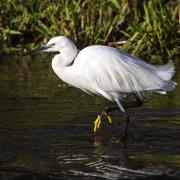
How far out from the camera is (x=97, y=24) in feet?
46.8

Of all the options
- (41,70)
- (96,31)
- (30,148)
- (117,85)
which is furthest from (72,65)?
(96,31)

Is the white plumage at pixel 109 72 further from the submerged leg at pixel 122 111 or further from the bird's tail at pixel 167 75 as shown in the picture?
the submerged leg at pixel 122 111

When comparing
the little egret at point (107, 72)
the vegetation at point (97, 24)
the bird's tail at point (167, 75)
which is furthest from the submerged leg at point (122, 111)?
the vegetation at point (97, 24)

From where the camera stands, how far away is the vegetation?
1325 cm

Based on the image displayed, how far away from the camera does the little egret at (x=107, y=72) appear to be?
9000mm

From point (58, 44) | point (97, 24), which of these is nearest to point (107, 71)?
point (58, 44)

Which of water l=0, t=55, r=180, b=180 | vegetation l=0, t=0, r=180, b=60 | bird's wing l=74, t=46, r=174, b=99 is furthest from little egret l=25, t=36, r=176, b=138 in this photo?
vegetation l=0, t=0, r=180, b=60

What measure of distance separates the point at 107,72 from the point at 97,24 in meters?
5.31

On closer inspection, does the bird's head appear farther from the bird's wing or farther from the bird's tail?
the bird's tail

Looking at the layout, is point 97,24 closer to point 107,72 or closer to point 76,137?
point 107,72

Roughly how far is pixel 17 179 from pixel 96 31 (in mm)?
7627

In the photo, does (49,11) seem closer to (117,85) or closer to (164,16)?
(164,16)

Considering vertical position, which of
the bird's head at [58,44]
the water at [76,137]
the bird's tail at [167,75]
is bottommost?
the water at [76,137]

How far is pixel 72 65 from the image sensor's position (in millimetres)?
9266
